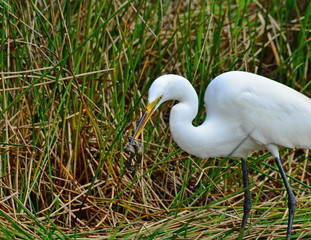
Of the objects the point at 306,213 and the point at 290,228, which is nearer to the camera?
the point at 290,228

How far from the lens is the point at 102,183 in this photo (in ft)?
8.92

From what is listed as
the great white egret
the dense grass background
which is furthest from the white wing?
the dense grass background

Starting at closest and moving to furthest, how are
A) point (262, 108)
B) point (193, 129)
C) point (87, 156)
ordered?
point (193, 129)
point (262, 108)
point (87, 156)

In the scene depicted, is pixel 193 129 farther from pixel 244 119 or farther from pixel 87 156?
pixel 87 156

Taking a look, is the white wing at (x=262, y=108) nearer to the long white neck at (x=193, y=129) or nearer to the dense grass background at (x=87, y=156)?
the long white neck at (x=193, y=129)

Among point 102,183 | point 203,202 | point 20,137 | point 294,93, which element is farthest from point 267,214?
point 20,137

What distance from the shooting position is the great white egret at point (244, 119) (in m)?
2.34

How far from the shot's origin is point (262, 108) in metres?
2.45

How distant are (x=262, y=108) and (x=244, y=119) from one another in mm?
99

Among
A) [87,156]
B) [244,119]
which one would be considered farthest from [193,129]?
[87,156]

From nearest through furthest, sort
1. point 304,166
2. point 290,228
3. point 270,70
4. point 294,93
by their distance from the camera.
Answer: point 290,228 → point 294,93 → point 304,166 → point 270,70

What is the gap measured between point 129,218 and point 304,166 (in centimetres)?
111

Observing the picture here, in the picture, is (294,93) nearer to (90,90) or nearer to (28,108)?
(90,90)

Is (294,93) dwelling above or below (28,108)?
above
